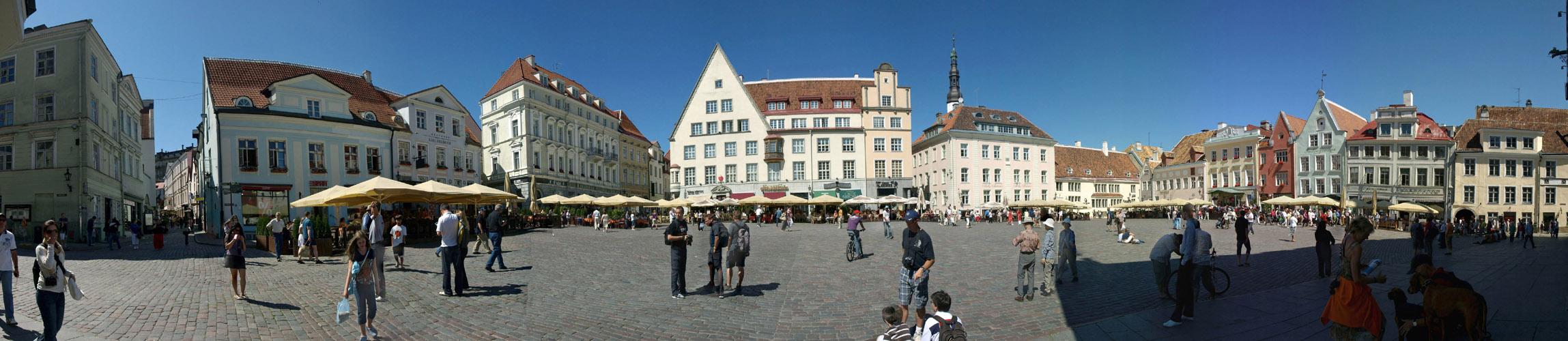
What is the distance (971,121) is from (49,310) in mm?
54432

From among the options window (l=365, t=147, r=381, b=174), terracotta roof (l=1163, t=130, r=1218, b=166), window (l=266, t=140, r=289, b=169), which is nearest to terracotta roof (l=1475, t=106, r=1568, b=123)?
terracotta roof (l=1163, t=130, r=1218, b=166)

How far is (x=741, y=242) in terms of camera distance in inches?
363

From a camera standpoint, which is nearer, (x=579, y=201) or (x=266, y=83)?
(x=266, y=83)

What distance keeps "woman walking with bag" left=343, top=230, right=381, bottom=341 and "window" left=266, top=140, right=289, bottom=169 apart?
28.8m

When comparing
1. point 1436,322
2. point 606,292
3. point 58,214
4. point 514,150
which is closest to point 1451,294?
point 1436,322

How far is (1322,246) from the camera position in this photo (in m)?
11.5

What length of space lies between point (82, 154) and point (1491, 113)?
257 feet

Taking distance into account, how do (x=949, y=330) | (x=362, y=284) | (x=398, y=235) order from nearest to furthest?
(x=949, y=330) < (x=362, y=284) < (x=398, y=235)

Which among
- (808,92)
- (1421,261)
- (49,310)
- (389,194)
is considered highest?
(808,92)

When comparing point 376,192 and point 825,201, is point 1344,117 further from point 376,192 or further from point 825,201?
point 376,192

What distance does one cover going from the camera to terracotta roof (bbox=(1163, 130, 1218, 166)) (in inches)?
2383

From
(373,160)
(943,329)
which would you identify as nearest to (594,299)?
(943,329)

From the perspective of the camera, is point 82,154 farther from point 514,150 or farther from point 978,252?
point 978,252

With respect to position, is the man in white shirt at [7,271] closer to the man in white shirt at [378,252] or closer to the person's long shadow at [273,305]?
the person's long shadow at [273,305]
